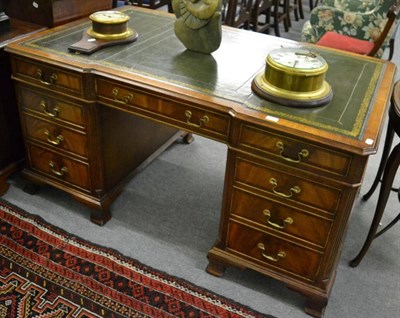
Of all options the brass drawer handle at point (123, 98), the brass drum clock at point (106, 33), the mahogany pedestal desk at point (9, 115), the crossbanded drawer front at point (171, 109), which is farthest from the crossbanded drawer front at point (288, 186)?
the mahogany pedestal desk at point (9, 115)

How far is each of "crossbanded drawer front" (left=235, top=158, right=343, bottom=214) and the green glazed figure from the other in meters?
0.50

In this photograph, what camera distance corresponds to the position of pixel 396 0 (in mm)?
2568

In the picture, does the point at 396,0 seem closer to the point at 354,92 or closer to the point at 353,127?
the point at 354,92

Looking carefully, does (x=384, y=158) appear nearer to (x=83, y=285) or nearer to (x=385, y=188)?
(x=385, y=188)

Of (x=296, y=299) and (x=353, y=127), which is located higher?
(x=353, y=127)

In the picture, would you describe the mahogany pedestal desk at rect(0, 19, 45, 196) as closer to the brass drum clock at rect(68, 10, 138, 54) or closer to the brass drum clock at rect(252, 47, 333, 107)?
the brass drum clock at rect(68, 10, 138, 54)

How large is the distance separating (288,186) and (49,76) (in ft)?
3.12

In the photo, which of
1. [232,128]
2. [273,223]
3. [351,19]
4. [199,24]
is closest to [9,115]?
[199,24]

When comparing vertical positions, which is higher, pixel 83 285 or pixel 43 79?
→ pixel 43 79

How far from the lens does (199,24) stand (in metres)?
1.56

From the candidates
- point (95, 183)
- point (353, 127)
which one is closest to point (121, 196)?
point (95, 183)

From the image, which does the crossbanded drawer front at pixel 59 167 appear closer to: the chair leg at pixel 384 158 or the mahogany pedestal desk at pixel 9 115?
the mahogany pedestal desk at pixel 9 115

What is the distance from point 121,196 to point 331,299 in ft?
3.35

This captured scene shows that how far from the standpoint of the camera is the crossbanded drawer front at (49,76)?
1.53 m
